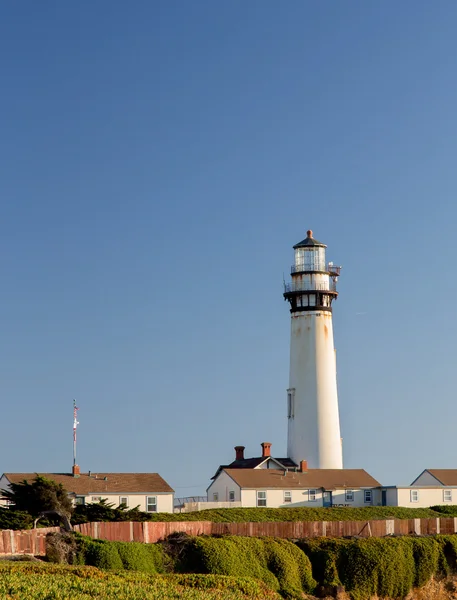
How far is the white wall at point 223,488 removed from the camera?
6431 cm

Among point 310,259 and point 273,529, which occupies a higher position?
point 310,259

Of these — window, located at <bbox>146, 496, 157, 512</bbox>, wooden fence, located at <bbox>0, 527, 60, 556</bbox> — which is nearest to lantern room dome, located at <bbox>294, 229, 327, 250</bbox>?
window, located at <bbox>146, 496, 157, 512</bbox>

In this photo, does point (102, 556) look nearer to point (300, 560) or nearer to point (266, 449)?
point (300, 560)

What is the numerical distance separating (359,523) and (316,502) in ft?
46.1

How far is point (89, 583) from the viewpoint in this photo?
1176 inches

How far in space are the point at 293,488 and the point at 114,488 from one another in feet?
32.5

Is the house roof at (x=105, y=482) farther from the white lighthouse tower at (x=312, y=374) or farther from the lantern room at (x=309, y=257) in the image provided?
the lantern room at (x=309, y=257)

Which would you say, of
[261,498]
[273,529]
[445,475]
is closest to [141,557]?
[273,529]

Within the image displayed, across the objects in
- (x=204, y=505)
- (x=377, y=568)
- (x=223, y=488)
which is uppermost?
(x=223, y=488)

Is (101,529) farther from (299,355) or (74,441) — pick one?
(299,355)

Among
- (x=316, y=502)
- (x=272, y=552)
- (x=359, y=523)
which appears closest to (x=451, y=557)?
(x=359, y=523)

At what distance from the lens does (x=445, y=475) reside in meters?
71.6

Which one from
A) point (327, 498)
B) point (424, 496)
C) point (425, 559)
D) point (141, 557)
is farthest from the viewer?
point (424, 496)

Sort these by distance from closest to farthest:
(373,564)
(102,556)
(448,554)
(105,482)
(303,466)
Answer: (102,556), (373,564), (448,554), (105,482), (303,466)
